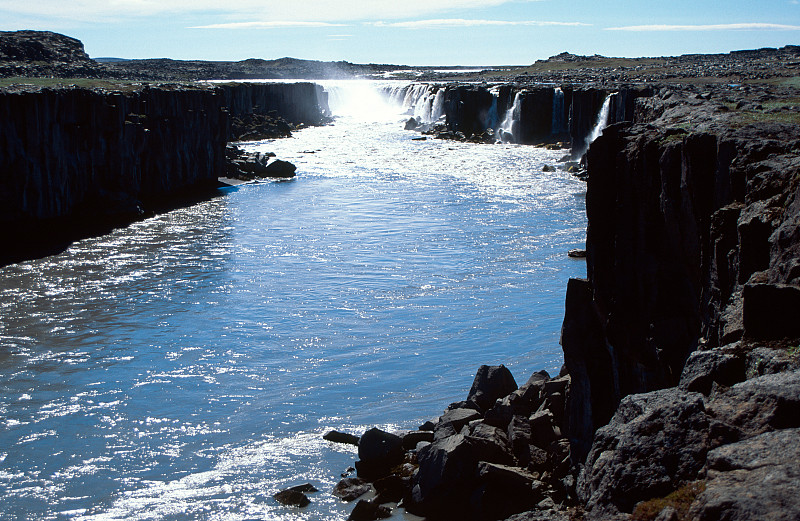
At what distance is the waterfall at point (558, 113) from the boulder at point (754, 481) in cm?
6669

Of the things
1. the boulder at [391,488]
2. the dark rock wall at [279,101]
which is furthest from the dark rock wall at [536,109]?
the boulder at [391,488]

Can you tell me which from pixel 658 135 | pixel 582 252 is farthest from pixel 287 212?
pixel 658 135

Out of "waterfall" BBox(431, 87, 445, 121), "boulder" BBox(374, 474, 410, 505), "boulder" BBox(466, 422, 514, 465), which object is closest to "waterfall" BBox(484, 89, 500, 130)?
"waterfall" BBox(431, 87, 445, 121)

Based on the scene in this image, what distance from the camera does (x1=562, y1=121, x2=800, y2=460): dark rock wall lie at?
8734mm

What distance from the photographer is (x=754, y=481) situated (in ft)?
17.9

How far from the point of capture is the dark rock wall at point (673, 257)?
873cm

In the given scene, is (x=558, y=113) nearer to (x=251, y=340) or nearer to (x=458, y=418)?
(x=251, y=340)

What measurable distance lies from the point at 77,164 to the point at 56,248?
600cm

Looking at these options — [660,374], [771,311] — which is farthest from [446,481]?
[771,311]

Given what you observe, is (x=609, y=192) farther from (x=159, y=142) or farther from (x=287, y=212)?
(x=159, y=142)

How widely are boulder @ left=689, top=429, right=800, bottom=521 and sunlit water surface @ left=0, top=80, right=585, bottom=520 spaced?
8844mm

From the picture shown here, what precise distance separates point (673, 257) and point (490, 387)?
5.74m

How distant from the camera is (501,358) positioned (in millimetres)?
21672

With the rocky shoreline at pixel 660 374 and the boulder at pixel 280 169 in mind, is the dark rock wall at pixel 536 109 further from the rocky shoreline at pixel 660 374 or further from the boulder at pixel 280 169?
the rocky shoreline at pixel 660 374
